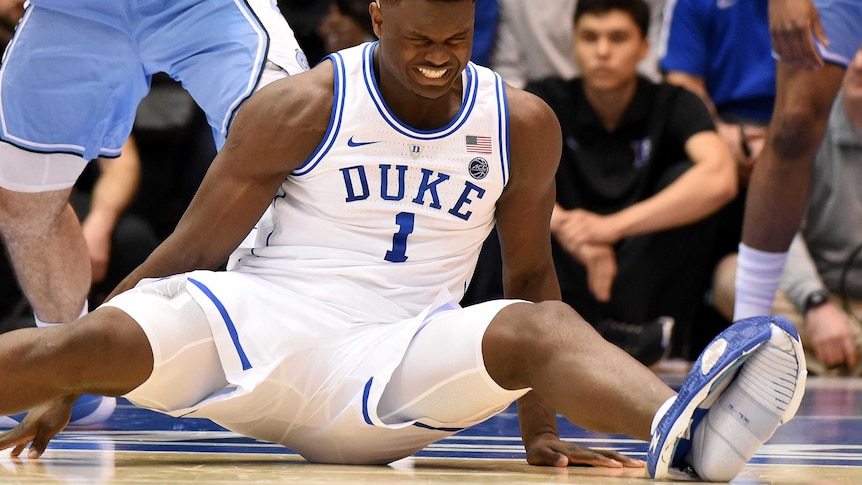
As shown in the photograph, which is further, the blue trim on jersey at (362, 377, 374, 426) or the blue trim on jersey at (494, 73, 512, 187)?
the blue trim on jersey at (494, 73, 512, 187)

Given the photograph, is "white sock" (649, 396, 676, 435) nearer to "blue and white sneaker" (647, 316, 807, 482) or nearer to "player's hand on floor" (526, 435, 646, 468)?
"blue and white sneaker" (647, 316, 807, 482)

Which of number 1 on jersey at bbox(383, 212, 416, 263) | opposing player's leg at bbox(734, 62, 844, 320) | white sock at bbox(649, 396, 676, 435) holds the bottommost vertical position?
opposing player's leg at bbox(734, 62, 844, 320)

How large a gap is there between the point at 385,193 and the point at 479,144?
22cm

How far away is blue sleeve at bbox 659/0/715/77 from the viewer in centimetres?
624

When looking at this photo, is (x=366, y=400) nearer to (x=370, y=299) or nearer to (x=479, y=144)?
(x=370, y=299)

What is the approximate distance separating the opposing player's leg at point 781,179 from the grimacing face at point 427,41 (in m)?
2.27

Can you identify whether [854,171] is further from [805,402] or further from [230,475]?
[230,475]

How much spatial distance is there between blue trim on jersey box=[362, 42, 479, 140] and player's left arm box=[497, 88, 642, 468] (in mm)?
89

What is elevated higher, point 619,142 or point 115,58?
point 115,58

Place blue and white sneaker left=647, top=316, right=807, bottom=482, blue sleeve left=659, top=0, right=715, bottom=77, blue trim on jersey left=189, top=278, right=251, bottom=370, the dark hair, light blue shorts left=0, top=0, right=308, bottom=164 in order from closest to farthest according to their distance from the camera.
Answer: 1. blue and white sneaker left=647, top=316, right=807, bottom=482
2. blue trim on jersey left=189, top=278, right=251, bottom=370
3. light blue shorts left=0, top=0, right=308, bottom=164
4. the dark hair
5. blue sleeve left=659, top=0, right=715, bottom=77

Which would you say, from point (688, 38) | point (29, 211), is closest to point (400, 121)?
point (29, 211)

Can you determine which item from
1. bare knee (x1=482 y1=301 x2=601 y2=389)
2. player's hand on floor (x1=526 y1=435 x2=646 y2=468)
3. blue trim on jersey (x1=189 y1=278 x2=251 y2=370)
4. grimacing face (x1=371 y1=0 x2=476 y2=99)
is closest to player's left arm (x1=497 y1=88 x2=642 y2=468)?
player's hand on floor (x1=526 y1=435 x2=646 y2=468)

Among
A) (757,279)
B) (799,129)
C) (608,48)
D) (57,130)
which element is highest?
(57,130)

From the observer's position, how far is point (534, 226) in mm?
2867
